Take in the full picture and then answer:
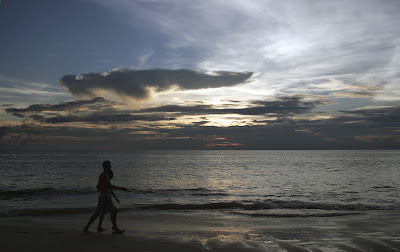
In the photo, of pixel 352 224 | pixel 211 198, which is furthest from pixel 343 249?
pixel 211 198

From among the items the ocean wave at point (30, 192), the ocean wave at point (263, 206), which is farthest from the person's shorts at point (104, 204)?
the ocean wave at point (30, 192)

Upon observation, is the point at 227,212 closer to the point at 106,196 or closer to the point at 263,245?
the point at 263,245

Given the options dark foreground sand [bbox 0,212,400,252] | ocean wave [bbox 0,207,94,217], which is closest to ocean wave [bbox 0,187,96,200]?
ocean wave [bbox 0,207,94,217]

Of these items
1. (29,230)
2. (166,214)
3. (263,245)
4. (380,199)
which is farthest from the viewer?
(380,199)

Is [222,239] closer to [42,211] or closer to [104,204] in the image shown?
[104,204]

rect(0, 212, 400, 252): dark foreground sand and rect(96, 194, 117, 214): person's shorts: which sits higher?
rect(96, 194, 117, 214): person's shorts

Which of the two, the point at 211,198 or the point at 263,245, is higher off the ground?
the point at 263,245

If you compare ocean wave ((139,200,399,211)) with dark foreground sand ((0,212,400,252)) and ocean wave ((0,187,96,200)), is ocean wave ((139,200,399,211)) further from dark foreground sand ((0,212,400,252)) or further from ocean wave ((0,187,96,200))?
ocean wave ((0,187,96,200))

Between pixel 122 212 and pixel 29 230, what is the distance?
599 centimetres

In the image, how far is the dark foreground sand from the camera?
8445mm

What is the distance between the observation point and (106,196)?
31.3ft

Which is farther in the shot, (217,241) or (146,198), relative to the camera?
(146,198)

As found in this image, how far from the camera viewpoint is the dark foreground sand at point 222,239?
845 cm

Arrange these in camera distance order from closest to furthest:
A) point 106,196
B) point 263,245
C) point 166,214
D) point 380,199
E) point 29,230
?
point 263,245
point 106,196
point 29,230
point 166,214
point 380,199
